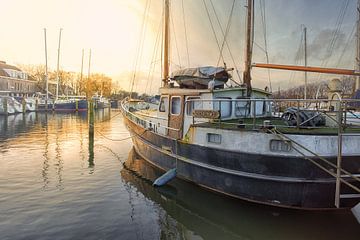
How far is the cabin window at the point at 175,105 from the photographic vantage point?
37.5 feet

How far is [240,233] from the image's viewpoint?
7438 mm

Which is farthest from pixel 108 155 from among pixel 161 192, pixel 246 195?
pixel 246 195

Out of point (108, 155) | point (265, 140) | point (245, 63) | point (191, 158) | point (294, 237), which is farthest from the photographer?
point (108, 155)

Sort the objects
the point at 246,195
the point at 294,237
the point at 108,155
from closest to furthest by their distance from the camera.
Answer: the point at 294,237 → the point at 246,195 → the point at 108,155

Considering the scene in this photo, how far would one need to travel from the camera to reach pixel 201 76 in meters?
11.5

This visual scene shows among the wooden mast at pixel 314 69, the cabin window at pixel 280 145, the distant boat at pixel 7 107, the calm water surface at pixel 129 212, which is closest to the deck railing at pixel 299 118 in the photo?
the cabin window at pixel 280 145

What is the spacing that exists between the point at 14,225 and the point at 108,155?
948 cm

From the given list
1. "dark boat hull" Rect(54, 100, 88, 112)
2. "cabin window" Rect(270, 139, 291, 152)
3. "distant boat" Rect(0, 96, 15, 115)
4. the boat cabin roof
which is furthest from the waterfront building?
"cabin window" Rect(270, 139, 291, 152)

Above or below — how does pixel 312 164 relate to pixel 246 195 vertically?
above

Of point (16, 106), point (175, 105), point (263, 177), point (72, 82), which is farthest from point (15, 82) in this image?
point (263, 177)

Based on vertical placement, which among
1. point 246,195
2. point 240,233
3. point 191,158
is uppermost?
point 191,158

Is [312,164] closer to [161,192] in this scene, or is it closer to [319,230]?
[319,230]

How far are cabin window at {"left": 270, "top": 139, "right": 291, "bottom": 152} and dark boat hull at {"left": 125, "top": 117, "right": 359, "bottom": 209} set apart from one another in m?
0.25

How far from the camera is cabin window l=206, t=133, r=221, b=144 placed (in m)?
9.03
